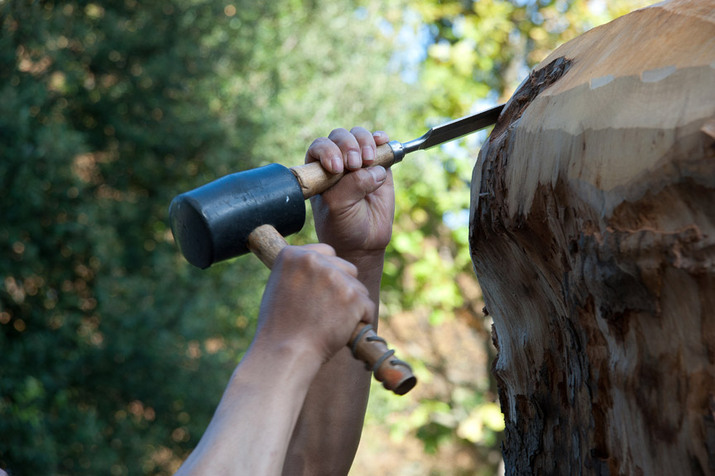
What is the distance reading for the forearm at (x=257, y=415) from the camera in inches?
35.3

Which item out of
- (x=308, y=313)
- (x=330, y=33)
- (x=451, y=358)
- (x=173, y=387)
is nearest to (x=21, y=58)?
(x=173, y=387)

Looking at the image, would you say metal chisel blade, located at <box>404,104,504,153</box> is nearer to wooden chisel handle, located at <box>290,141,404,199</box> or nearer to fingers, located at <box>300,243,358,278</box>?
wooden chisel handle, located at <box>290,141,404,199</box>

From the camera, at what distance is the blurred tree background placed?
3.71 m

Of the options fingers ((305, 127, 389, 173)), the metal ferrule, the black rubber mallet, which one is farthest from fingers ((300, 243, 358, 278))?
the metal ferrule

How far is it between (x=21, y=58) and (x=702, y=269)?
153 inches

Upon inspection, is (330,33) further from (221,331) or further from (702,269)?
(702,269)

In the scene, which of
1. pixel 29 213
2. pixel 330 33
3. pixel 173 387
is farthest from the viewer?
pixel 330 33

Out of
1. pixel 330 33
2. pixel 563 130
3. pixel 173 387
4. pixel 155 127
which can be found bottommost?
pixel 563 130

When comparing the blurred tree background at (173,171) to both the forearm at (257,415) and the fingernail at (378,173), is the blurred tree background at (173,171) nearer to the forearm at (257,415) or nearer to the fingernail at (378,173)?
the fingernail at (378,173)

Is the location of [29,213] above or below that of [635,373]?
above

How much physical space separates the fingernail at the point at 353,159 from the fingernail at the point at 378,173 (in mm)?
55

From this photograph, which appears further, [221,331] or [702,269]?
[221,331]

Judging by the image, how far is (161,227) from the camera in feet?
16.0

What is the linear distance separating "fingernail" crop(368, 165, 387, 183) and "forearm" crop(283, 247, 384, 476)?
18cm
